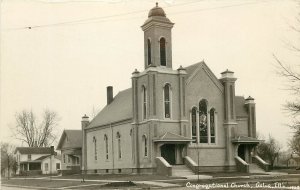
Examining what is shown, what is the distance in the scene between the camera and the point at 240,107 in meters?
50.1

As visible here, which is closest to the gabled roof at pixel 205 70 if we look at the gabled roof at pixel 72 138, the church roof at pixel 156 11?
the church roof at pixel 156 11

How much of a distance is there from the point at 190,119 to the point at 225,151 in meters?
5.15

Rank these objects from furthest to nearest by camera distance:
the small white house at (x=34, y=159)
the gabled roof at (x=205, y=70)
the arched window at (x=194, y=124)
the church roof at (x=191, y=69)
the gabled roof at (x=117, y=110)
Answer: the small white house at (x=34, y=159) → the gabled roof at (x=117, y=110) → the gabled roof at (x=205, y=70) → the church roof at (x=191, y=69) → the arched window at (x=194, y=124)

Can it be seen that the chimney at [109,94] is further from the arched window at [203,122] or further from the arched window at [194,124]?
the arched window at [194,124]

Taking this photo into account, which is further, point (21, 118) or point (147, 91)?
point (21, 118)

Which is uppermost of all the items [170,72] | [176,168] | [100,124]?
[170,72]

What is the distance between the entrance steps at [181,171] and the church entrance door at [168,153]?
51.6 inches

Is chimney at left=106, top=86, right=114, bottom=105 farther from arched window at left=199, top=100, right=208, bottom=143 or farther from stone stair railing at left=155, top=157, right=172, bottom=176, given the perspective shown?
stone stair railing at left=155, top=157, right=172, bottom=176

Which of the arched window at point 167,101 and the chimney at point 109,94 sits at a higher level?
the chimney at point 109,94

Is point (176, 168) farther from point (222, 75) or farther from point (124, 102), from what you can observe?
point (124, 102)

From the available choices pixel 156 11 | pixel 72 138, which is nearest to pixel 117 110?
pixel 72 138

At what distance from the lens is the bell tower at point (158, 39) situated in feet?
143

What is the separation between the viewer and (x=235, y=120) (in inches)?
1833

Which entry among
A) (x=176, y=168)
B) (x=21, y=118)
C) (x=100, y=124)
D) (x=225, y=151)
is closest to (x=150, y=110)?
(x=176, y=168)
